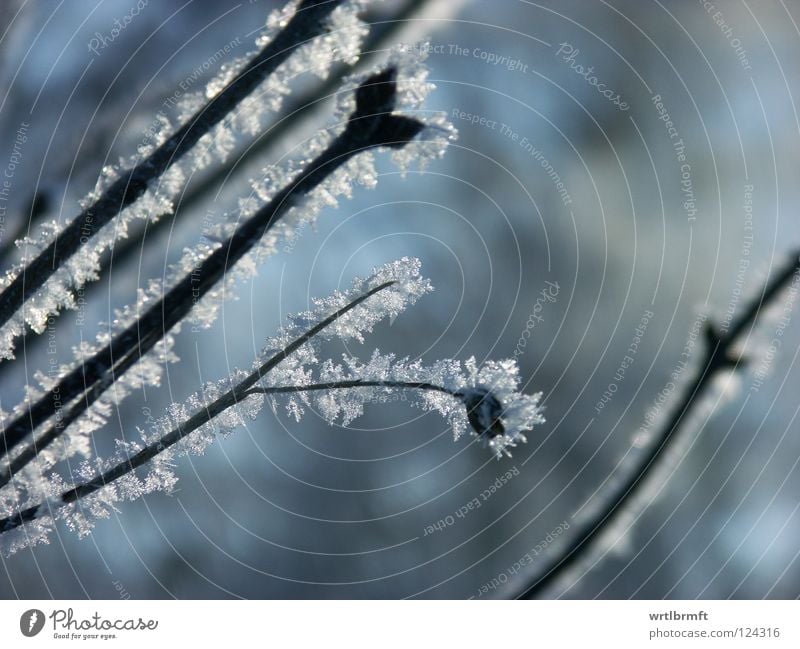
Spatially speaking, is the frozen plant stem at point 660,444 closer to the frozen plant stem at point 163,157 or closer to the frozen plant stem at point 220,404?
the frozen plant stem at point 220,404

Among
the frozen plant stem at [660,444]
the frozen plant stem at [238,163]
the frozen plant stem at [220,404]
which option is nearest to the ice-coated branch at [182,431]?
the frozen plant stem at [220,404]

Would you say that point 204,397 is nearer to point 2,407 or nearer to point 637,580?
point 2,407

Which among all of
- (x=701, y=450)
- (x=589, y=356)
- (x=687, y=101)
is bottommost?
(x=701, y=450)

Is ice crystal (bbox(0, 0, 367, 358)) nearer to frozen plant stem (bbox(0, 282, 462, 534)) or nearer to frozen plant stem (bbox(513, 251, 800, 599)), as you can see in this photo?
frozen plant stem (bbox(0, 282, 462, 534))

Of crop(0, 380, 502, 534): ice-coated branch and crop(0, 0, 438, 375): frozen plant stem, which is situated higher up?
crop(0, 0, 438, 375): frozen plant stem

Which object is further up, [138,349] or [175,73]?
[175,73]

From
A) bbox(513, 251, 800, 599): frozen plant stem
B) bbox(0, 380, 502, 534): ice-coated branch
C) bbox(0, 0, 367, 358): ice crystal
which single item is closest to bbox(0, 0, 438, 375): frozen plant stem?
bbox(0, 0, 367, 358): ice crystal
